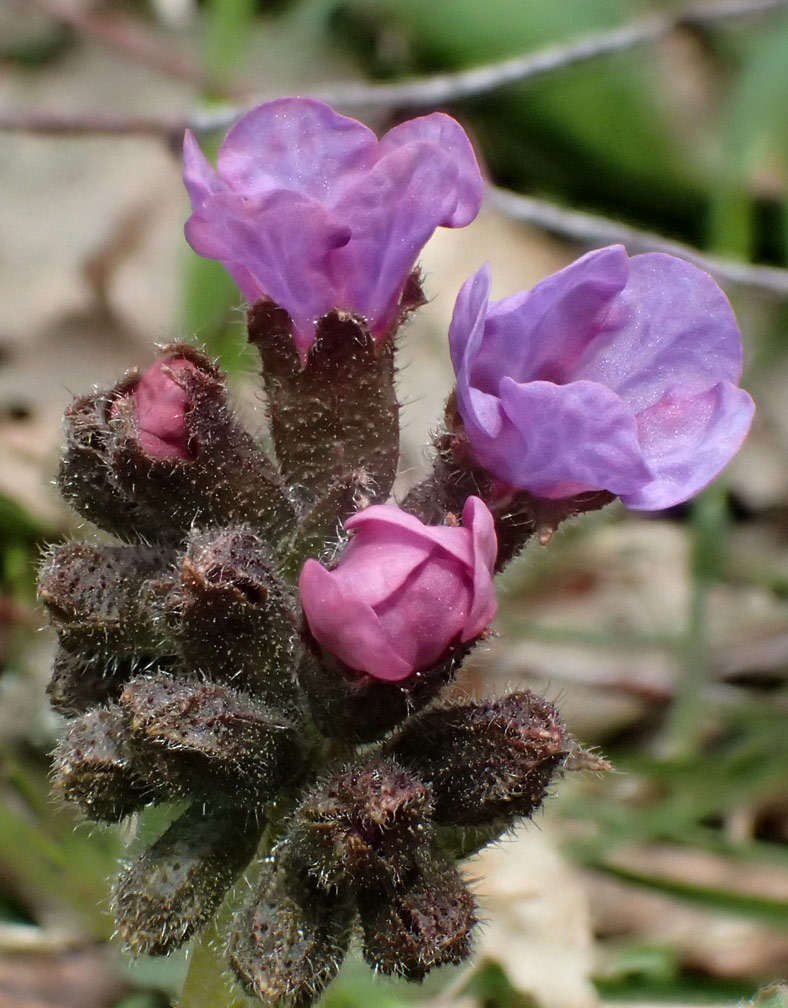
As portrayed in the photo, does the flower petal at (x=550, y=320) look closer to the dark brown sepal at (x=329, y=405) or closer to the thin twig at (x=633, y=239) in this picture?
the dark brown sepal at (x=329, y=405)

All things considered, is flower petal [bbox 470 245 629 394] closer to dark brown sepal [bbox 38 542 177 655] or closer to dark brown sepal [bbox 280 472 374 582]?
dark brown sepal [bbox 280 472 374 582]

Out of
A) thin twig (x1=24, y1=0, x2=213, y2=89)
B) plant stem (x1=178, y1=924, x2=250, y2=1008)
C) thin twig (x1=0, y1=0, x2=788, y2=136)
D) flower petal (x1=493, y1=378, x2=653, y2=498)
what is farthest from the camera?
thin twig (x1=24, y1=0, x2=213, y2=89)

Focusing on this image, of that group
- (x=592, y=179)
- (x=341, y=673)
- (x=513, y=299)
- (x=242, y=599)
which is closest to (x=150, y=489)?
(x=242, y=599)

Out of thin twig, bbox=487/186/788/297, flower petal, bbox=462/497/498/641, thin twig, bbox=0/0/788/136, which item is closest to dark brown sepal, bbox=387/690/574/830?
flower petal, bbox=462/497/498/641

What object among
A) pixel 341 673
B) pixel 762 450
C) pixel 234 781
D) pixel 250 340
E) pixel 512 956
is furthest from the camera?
pixel 762 450

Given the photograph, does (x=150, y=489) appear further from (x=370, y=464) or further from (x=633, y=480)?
(x=633, y=480)

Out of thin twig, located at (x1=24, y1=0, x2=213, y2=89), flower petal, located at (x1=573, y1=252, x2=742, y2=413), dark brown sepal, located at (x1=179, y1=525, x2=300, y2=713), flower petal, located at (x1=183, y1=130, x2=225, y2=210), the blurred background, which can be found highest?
flower petal, located at (x1=183, y1=130, x2=225, y2=210)

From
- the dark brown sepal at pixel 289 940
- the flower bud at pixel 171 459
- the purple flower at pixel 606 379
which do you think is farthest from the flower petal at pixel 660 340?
the dark brown sepal at pixel 289 940

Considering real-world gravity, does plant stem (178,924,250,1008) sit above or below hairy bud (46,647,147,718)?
below
